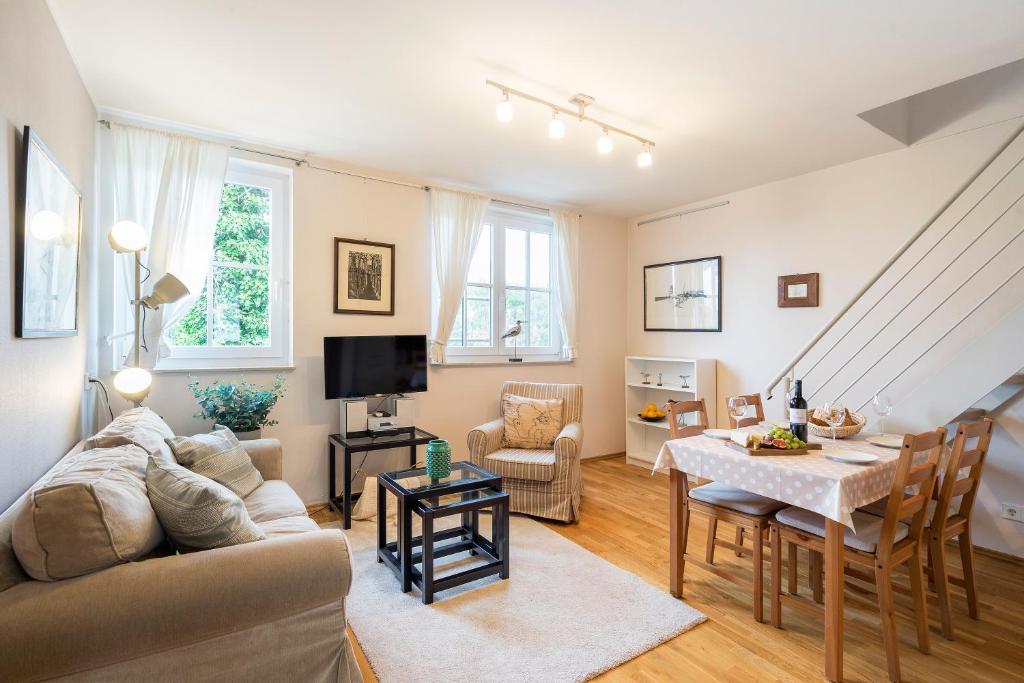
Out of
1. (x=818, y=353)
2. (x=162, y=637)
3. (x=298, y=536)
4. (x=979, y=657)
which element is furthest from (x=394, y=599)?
(x=818, y=353)

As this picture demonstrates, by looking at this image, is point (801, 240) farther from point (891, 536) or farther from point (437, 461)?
point (437, 461)

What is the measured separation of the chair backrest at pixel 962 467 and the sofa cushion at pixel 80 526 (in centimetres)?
286

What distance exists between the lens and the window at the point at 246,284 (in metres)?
3.29

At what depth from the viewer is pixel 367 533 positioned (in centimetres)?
316

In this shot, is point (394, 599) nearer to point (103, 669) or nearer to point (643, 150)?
point (103, 669)

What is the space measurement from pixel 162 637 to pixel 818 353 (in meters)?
4.14

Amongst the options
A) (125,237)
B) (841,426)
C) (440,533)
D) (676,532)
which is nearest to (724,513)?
(676,532)

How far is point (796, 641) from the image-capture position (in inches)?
82.0

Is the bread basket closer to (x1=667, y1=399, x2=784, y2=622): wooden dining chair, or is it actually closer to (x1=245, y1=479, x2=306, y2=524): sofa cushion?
(x1=667, y1=399, x2=784, y2=622): wooden dining chair

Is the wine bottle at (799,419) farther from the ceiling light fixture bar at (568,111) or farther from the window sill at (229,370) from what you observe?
the window sill at (229,370)

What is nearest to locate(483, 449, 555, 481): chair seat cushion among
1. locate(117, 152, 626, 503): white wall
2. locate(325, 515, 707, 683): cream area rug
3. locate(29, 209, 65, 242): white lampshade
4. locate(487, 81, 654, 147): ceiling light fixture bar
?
locate(325, 515, 707, 683): cream area rug

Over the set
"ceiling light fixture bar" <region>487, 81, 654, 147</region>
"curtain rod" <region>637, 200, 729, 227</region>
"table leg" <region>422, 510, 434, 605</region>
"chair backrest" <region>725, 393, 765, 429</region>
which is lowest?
"table leg" <region>422, 510, 434, 605</region>

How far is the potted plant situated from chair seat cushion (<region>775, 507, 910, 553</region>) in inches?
112

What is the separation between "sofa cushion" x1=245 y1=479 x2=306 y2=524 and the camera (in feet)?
7.27
